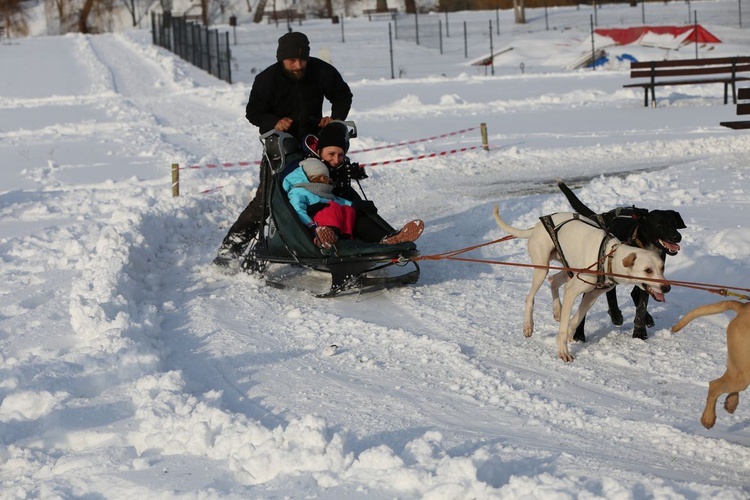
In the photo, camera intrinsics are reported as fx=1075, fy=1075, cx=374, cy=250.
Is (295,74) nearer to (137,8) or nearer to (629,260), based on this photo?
(629,260)

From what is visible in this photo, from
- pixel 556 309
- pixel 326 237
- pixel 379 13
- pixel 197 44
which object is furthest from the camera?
pixel 379 13

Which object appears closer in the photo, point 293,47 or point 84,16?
point 293,47

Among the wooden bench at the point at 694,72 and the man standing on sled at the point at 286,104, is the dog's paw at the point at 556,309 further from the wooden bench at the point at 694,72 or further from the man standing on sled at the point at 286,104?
the wooden bench at the point at 694,72

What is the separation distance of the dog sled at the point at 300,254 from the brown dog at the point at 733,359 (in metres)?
3.64

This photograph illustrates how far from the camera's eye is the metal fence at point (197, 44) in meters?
35.6

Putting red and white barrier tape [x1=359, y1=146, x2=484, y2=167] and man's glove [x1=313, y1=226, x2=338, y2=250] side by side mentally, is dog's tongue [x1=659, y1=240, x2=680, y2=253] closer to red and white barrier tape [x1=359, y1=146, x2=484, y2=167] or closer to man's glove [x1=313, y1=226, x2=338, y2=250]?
man's glove [x1=313, y1=226, x2=338, y2=250]

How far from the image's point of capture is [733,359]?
5.24 metres

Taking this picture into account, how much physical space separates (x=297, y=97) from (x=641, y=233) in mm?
4031

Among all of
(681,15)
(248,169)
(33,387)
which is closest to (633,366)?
(33,387)

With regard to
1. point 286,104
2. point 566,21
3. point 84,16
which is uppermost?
point 84,16

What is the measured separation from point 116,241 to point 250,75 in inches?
1142

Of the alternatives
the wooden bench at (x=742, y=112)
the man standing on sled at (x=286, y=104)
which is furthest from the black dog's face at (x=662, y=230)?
the wooden bench at (x=742, y=112)

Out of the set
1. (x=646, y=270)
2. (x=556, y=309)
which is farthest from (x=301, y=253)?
(x=646, y=270)

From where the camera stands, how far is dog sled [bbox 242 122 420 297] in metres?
8.80
